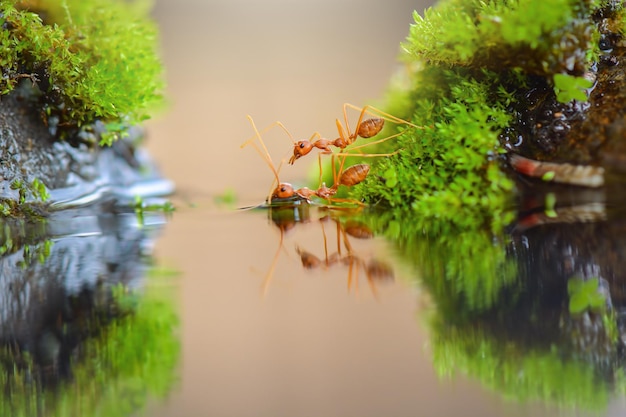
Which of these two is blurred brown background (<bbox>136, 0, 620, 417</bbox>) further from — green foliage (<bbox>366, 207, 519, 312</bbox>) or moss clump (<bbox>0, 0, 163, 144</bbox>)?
moss clump (<bbox>0, 0, 163, 144</bbox>)

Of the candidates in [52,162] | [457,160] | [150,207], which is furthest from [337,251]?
[52,162]

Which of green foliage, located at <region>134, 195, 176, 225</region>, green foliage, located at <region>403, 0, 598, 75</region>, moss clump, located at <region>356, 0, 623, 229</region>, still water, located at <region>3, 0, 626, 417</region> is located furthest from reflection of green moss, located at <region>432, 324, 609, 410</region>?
green foliage, located at <region>134, 195, 176, 225</region>

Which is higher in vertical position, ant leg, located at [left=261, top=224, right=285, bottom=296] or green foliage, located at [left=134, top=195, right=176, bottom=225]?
green foliage, located at [left=134, top=195, right=176, bottom=225]

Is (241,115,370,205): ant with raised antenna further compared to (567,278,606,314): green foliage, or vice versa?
(241,115,370,205): ant with raised antenna

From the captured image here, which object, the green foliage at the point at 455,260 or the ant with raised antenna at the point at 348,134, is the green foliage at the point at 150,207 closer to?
the ant with raised antenna at the point at 348,134

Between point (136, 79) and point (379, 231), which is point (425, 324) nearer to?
point (379, 231)

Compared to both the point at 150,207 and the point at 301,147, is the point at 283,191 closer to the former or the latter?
the point at 301,147

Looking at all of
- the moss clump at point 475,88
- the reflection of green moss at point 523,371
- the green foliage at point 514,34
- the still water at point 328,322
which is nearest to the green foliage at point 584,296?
the still water at point 328,322
